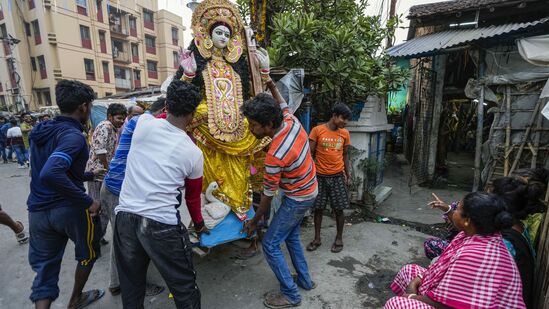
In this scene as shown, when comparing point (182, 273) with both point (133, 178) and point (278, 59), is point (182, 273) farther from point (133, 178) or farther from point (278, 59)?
point (278, 59)

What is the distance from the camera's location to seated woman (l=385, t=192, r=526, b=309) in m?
1.64

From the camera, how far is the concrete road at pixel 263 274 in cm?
282

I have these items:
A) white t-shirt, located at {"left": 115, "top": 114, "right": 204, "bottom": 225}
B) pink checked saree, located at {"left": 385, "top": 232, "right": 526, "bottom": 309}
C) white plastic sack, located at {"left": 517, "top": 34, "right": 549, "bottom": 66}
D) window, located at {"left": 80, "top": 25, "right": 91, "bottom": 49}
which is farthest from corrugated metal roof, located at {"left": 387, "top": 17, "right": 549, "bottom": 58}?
window, located at {"left": 80, "top": 25, "right": 91, "bottom": 49}

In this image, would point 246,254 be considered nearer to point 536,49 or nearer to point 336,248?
point 336,248

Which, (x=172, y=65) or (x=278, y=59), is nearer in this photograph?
(x=278, y=59)

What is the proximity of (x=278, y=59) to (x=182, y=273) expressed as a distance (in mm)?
3562

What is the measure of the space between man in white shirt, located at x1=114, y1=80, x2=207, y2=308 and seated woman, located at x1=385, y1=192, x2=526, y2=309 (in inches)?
59.4

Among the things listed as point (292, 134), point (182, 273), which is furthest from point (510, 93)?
point (182, 273)

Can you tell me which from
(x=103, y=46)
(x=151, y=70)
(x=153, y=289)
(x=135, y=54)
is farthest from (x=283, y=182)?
(x=151, y=70)

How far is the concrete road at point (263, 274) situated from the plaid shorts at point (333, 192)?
62cm

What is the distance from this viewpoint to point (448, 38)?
6.12 metres

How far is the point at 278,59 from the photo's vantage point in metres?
4.61

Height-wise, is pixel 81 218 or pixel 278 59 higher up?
pixel 278 59

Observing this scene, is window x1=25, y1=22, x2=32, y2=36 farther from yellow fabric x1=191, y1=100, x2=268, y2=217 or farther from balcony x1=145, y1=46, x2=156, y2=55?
yellow fabric x1=191, y1=100, x2=268, y2=217
